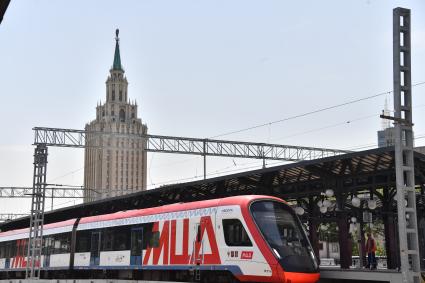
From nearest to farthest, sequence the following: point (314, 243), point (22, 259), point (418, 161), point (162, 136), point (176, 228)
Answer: point (418, 161) < point (176, 228) < point (314, 243) < point (22, 259) < point (162, 136)

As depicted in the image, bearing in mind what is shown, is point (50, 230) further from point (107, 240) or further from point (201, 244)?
point (201, 244)

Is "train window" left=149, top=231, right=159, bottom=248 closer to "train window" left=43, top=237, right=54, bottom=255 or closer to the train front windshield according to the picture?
the train front windshield

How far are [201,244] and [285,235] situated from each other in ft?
9.54

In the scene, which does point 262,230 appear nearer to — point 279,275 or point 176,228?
point 279,275

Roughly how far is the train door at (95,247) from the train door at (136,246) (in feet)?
10.4

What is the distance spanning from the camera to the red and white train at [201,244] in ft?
55.3

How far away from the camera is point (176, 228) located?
2033 centimetres

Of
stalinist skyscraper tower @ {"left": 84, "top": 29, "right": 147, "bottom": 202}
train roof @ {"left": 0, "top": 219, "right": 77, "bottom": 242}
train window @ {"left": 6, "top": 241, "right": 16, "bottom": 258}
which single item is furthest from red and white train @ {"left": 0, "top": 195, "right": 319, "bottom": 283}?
stalinist skyscraper tower @ {"left": 84, "top": 29, "right": 147, "bottom": 202}

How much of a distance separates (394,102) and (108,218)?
565 inches

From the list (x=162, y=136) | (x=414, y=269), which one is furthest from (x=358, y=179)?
(x=162, y=136)

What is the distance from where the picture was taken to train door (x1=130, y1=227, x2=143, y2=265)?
866 inches

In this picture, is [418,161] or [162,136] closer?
[418,161]

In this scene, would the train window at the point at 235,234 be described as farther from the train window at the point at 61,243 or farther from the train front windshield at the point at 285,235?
the train window at the point at 61,243

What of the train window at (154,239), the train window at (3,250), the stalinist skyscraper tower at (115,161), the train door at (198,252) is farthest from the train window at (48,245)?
the stalinist skyscraper tower at (115,161)
